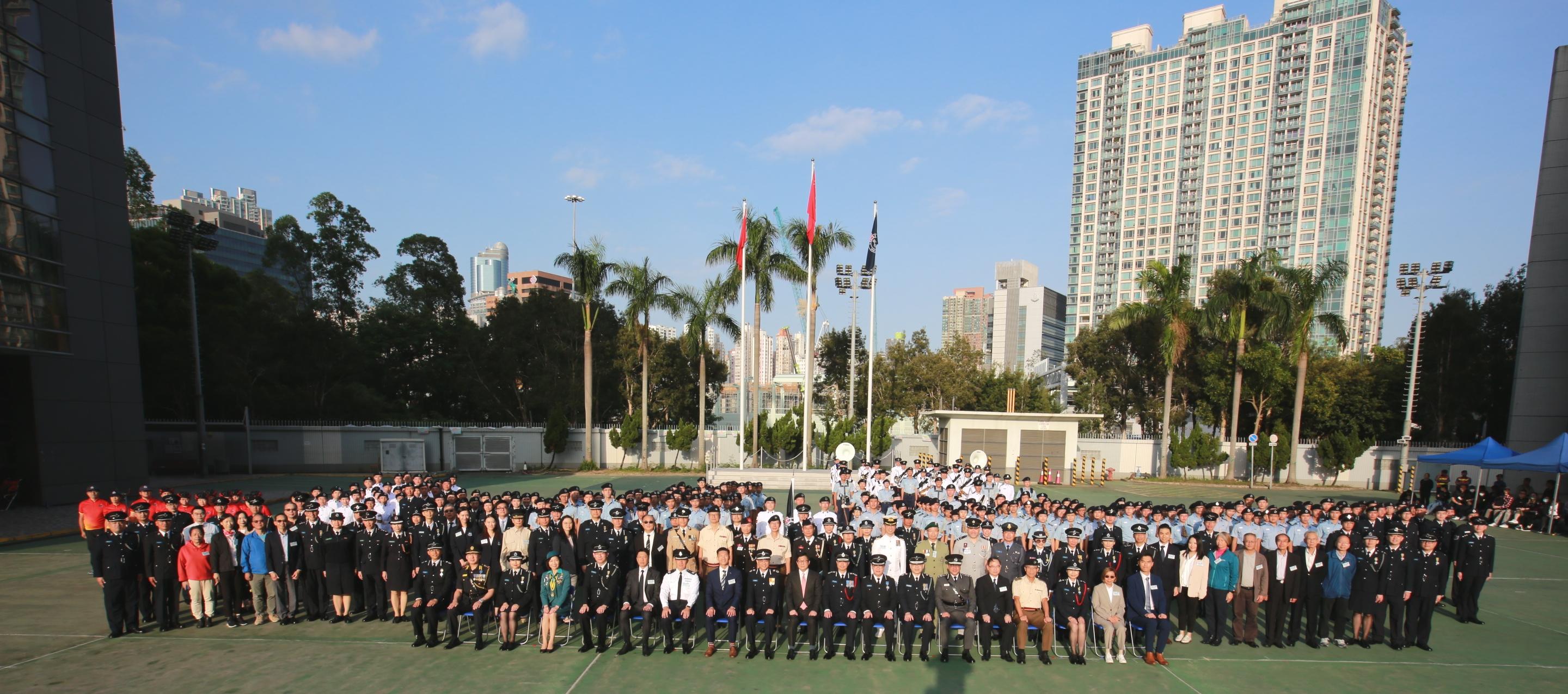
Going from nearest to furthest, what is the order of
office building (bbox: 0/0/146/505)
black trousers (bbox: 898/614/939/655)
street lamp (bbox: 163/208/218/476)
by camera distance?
1. black trousers (bbox: 898/614/939/655)
2. office building (bbox: 0/0/146/505)
3. street lamp (bbox: 163/208/218/476)

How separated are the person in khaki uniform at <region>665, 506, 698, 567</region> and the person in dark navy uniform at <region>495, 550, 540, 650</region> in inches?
73.5

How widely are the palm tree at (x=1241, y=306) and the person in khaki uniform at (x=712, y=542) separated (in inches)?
1078

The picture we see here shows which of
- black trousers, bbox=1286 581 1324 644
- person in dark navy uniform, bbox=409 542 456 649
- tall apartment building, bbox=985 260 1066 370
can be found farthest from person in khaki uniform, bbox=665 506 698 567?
tall apartment building, bbox=985 260 1066 370

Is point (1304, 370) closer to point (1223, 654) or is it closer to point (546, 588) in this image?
point (1223, 654)

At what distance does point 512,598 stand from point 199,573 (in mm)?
3996

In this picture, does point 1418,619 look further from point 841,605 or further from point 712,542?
point 712,542

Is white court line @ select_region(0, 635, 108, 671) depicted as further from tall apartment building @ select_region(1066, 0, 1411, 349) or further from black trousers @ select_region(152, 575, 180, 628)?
tall apartment building @ select_region(1066, 0, 1411, 349)

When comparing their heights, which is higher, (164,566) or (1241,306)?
(1241,306)

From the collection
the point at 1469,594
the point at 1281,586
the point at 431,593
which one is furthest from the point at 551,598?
the point at 1469,594

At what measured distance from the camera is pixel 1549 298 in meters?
21.5

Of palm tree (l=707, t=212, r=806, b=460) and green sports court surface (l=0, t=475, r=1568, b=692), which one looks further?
palm tree (l=707, t=212, r=806, b=460)

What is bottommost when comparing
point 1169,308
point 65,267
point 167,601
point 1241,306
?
point 167,601

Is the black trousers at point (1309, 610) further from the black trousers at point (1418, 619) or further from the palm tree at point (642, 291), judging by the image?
the palm tree at point (642, 291)

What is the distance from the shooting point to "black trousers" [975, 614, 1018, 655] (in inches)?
313
